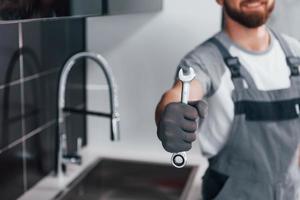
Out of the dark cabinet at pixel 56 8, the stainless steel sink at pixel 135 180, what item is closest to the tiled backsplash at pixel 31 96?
the stainless steel sink at pixel 135 180

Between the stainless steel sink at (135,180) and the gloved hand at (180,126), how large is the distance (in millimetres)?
813

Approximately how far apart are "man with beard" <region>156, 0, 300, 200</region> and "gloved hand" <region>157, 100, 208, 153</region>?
1.10 ft

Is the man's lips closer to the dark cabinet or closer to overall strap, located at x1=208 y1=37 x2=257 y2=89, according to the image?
overall strap, located at x1=208 y1=37 x2=257 y2=89

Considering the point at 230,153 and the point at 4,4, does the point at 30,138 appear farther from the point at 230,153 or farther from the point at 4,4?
the point at 4,4

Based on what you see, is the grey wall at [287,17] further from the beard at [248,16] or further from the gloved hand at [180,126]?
the gloved hand at [180,126]

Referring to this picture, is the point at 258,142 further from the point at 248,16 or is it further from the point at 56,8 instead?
the point at 56,8

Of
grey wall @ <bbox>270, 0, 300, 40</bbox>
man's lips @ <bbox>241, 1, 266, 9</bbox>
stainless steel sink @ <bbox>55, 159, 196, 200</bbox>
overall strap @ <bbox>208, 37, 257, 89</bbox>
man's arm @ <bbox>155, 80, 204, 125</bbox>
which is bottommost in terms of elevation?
stainless steel sink @ <bbox>55, 159, 196, 200</bbox>

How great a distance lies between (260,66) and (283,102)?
10cm

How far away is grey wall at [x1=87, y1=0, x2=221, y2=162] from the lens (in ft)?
5.26

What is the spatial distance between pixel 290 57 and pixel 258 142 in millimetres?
223

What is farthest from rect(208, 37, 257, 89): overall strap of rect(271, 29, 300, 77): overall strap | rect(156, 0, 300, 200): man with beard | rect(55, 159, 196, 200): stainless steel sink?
rect(55, 159, 196, 200): stainless steel sink

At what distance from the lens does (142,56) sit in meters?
1.66

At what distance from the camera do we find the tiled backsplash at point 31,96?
4.13 feet

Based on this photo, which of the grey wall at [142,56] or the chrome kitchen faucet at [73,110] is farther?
the grey wall at [142,56]
